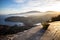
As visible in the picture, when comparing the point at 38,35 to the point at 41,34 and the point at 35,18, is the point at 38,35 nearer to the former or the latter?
the point at 41,34

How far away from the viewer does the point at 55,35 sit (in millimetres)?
2240

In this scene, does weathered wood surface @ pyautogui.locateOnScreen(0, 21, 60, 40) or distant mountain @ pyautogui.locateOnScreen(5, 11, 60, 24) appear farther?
distant mountain @ pyautogui.locateOnScreen(5, 11, 60, 24)

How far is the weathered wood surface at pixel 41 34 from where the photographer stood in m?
2.25

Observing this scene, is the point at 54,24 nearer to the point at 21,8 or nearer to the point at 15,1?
the point at 21,8

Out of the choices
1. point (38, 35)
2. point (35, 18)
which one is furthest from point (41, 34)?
point (35, 18)

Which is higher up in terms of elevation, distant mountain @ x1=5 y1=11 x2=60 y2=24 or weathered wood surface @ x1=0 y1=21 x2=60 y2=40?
distant mountain @ x1=5 y1=11 x2=60 y2=24

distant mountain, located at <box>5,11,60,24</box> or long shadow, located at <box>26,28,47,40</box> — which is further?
distant mountain, located at <box>5,11,60,24</box>

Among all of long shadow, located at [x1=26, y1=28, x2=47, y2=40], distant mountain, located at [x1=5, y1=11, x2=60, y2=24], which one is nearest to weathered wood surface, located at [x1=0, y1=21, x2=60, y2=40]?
long shadow, located at [x1=26, y1=28, x2=47, y2=40]

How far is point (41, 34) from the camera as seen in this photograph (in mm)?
2297

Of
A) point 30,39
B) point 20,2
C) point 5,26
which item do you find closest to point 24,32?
point 30,39

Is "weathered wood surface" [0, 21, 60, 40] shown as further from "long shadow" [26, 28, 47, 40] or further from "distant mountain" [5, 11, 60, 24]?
"distant mountain" [5, 11, 60, 24]

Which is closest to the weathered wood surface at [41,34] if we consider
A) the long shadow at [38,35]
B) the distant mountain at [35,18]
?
the long shadow at [38,35]

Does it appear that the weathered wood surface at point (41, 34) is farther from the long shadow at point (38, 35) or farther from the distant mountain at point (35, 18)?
the distant mountain at point (35, 18)

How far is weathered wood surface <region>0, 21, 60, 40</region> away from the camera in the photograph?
225 centimetres
